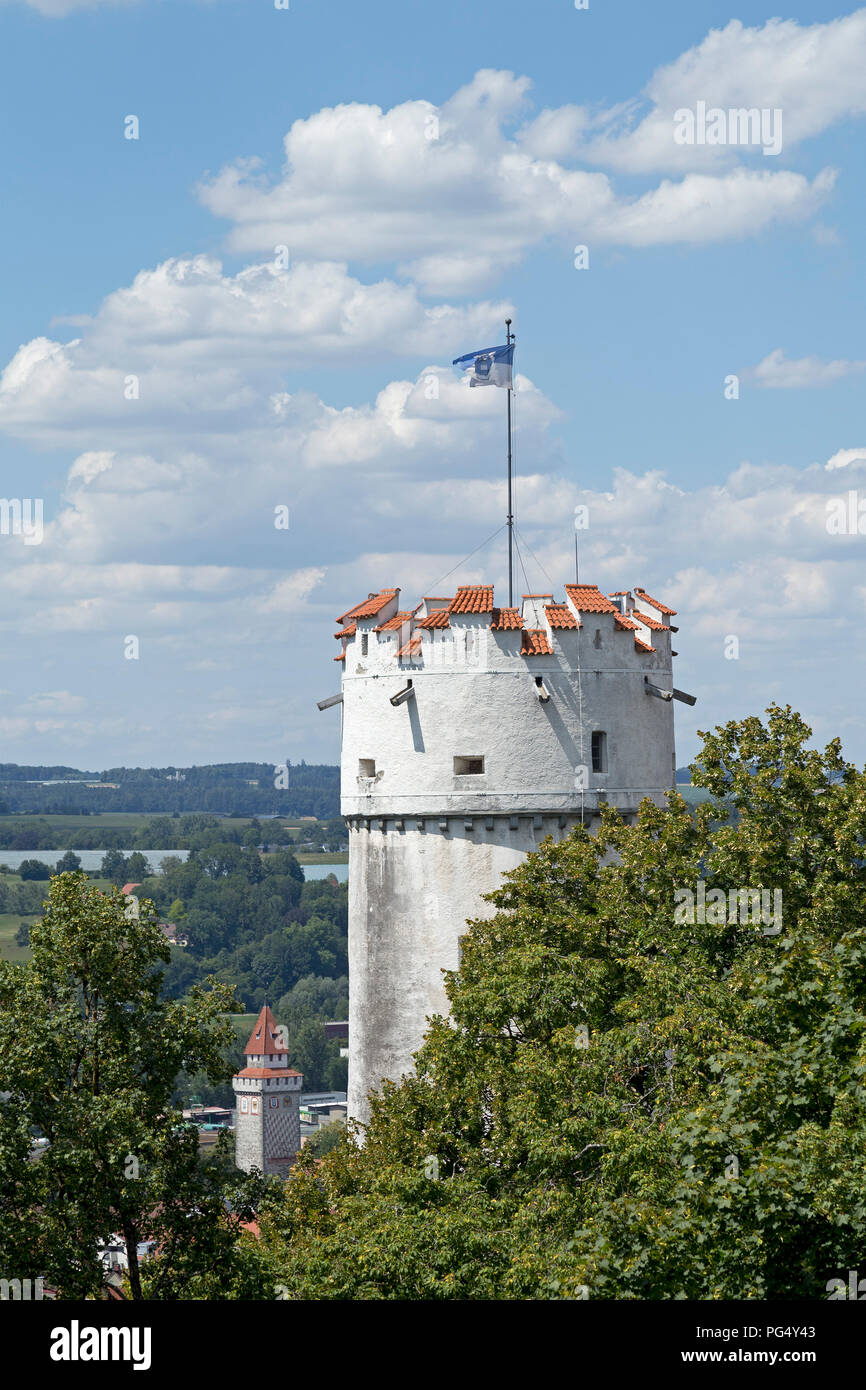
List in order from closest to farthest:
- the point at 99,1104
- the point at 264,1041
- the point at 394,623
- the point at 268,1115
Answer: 1. the point at 99,1104
2. the point at 394,623
3. the point at 268,1115
4. the point at 264,1041

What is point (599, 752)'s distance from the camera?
36.8m

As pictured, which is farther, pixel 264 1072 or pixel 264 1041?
pixel 264 1041

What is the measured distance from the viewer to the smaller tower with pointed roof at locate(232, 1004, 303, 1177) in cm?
13525

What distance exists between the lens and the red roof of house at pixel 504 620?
119 ft

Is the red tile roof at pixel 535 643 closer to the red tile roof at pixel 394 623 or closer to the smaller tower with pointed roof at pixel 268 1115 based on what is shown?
the red tile roof at pixel 394 623

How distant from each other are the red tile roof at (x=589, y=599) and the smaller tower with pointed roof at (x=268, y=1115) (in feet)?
334

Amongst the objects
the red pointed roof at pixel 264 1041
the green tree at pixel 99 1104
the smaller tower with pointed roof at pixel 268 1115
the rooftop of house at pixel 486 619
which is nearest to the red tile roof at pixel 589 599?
the rooftop of house at pixel 486 619

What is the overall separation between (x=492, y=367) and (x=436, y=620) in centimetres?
598

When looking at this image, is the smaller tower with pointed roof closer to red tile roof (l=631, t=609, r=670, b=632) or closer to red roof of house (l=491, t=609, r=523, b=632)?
red tile roof (l=631, t=609, r=670, b=632)

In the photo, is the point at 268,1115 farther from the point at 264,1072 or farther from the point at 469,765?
the point at 469,765

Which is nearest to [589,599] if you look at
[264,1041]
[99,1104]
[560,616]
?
[560,616]
